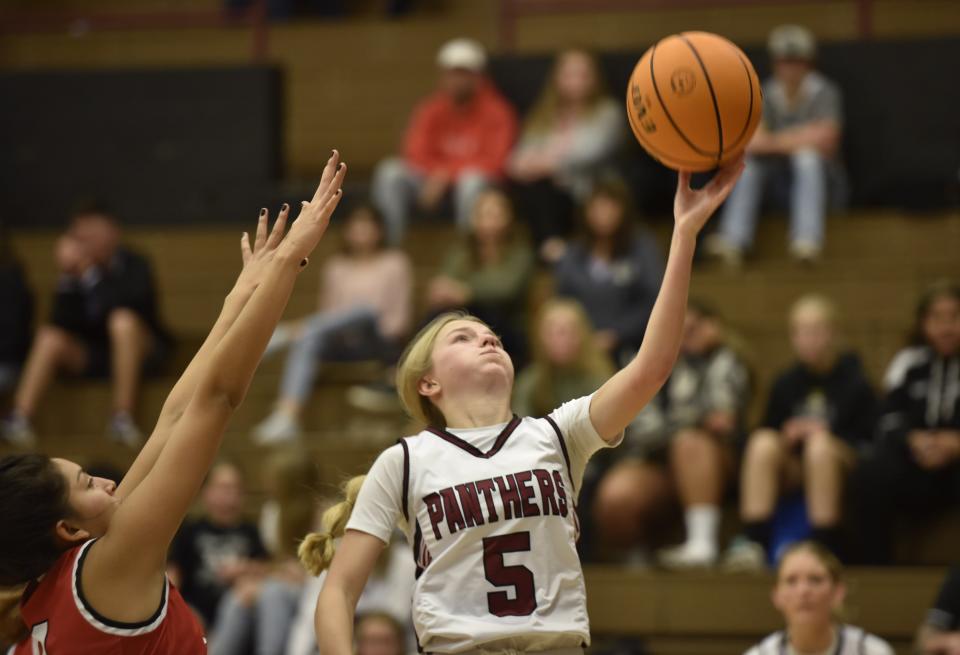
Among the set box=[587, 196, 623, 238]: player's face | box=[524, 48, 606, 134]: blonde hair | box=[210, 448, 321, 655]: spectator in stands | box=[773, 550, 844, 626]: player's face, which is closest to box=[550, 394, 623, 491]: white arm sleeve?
box=[773, 550, 844, 626]: player's face

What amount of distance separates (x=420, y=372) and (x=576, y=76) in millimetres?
5792

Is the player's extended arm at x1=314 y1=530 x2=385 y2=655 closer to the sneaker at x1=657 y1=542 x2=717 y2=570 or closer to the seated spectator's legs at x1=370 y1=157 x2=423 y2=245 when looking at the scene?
the sneaker at x1=657 y1=542 x2=717 y2=570

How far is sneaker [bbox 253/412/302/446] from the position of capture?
8516mm

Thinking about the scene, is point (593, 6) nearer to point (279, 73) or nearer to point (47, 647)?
point (279, 73)

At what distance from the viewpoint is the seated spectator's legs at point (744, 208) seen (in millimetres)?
9109

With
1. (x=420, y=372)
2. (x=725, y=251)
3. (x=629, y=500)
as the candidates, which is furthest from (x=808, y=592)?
(x=725, y=251)

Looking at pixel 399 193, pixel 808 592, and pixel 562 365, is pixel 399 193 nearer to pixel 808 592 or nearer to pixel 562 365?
pixel 562 365

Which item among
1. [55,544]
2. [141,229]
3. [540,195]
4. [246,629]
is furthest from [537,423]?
[141,229]

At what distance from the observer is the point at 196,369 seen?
377cm

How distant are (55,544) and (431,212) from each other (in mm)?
6768

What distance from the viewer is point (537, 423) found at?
3.71m

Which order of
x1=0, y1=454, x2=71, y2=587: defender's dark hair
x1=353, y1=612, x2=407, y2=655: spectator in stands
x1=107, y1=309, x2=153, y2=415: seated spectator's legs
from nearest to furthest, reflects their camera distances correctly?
1. x1=0, y1=454, x2=71, y2=587: defender's dark hair
2. x1=353, y1=612, x2=407, y2=655: spectator in stands
3. x1=107, y1=309, x2=153, y2=415: seated spectator's legs

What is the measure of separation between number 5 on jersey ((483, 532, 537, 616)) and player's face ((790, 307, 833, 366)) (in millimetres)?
4117

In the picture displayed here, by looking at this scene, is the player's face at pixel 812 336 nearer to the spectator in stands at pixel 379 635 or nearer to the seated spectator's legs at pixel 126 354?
the spectator in stands at pixel 379 635
